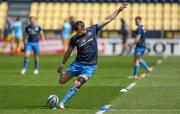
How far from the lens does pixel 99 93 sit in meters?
19.0

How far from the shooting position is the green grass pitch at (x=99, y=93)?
15.2 meters

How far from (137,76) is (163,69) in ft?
14.1

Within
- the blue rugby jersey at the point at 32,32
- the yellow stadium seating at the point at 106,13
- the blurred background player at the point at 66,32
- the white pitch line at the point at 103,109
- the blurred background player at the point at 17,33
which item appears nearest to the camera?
the white pitch line at the point at 103,109

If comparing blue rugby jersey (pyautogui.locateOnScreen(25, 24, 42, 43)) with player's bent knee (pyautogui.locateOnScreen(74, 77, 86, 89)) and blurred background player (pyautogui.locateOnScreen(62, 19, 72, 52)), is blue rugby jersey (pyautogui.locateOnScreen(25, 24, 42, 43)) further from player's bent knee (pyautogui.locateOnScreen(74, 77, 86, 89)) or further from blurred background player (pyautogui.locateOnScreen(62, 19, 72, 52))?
blurred background player (pyautogui.locateOnScreen(62, 19, 72, 52))

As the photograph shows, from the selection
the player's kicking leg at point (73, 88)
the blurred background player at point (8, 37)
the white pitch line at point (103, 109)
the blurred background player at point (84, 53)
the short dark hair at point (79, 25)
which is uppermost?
the short dark hair at point (79, 25)

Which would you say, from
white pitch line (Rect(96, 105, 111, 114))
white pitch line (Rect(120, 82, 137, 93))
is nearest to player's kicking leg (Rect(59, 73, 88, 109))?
white pitch line (Rect(96, 105, 111, 114))

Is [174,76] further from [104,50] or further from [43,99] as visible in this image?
[104,50]

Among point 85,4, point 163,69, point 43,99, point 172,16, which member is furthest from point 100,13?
point 43,99

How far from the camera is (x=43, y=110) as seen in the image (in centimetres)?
1499

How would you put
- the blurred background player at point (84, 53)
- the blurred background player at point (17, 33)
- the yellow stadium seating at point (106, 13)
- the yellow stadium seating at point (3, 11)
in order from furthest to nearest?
1. the yellow stadium seating at point (3, 11)
2. the yellow stadium seating at point (106, 13)
3. the blurred background player at point (17, 33)
4. the blurred background player at point (84, 53)

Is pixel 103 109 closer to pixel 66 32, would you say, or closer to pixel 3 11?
pixel 66 32

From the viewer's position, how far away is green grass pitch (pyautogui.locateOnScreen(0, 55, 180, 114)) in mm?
15162

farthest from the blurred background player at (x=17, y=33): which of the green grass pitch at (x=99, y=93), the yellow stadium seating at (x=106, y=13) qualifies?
the green grass pitch at (x=99, y=93)

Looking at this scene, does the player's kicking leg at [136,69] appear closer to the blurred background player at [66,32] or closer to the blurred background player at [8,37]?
the blurred background player at [66,32]
